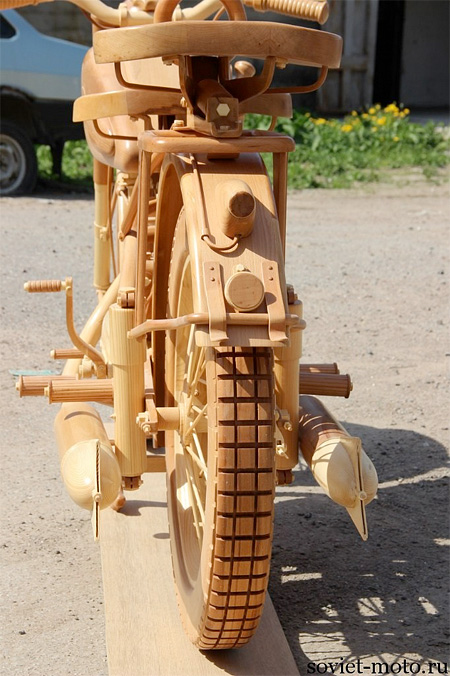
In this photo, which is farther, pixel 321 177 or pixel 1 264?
pixel 321 177

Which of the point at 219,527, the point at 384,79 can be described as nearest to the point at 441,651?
the point at 219,527

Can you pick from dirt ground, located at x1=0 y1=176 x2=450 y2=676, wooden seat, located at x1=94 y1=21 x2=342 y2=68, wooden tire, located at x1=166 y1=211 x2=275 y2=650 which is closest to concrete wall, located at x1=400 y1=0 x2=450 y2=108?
dirt ground, located at x1=0 y1=176 x2=450 y2=676

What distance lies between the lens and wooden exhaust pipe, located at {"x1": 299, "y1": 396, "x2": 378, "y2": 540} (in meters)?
2.22

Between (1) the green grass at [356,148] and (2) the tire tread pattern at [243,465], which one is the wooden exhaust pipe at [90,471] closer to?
(2) the tire tread pattern at [243,465]

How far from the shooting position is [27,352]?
495 centimetres

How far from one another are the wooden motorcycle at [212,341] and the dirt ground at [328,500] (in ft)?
1.40

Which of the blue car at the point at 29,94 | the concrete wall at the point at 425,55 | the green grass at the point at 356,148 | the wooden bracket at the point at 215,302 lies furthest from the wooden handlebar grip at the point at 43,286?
the concrete wall at the point at 425,55

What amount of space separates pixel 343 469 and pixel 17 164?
723 centimetres

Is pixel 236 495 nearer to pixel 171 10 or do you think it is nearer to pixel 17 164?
pixel 171 10

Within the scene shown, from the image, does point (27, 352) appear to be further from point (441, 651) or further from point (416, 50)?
point (416, 50)

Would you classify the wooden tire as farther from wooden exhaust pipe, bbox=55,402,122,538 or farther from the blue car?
the blue car

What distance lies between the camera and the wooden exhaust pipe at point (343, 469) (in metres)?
2.22

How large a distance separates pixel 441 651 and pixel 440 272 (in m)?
4.10

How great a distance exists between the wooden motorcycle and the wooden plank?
0.09 meters
